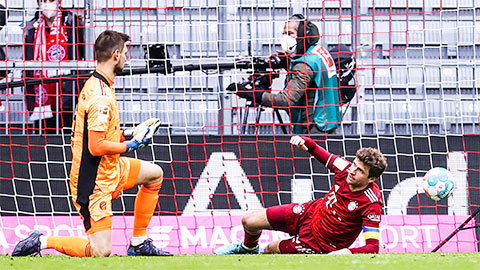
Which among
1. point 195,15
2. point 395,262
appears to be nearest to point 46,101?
point 195,15

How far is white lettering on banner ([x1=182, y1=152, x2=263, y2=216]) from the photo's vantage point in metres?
8.45

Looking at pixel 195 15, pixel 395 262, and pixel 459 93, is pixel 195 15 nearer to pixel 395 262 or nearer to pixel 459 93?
pixel 459 93

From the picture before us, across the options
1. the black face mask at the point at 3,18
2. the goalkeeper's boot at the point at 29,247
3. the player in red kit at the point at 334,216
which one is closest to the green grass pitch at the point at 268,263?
the goalkeeper's boot at the point at 29,247

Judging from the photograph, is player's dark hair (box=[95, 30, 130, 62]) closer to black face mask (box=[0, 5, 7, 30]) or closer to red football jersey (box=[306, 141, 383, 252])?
red football jersey (box=[306, 141, 383, 252])

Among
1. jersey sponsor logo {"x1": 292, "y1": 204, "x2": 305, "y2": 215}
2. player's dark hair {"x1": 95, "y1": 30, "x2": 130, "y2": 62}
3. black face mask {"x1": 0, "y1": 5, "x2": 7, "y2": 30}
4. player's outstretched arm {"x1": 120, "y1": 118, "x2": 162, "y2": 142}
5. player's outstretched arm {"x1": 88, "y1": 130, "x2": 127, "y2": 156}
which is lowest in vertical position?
jersey sponsor logo {"x1": 292, "y1": 204, "x2": 305, "y2": 215}

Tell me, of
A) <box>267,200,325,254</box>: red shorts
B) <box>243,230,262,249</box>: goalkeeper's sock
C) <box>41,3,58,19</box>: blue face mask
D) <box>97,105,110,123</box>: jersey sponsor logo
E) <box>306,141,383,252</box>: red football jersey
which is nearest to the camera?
<box>97,105,110,123</box>: jersey sponsor logo

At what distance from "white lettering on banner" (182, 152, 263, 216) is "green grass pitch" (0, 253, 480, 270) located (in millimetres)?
2473

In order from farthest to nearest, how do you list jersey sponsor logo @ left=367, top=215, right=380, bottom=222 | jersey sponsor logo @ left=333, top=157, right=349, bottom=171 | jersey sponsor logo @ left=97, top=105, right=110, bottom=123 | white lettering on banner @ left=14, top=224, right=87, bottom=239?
white lettering on banner @ left=14, top=224, right=87, bottom=239, jersey sponsor logo @ left=333, top=157, right=349, bottom=171, jersey sponsor logo @ left=367, top=215, right=380, bottom=222, jersey sponsor logo @ left=97, top=105, right=110, bottom=123

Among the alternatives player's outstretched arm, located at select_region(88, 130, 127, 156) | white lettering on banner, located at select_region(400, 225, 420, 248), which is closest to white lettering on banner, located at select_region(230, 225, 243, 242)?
white lettering on banner, located at select_region(400, 225, 420, 248)

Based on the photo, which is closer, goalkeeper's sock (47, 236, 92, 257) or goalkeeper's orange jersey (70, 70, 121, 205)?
goalkeeper's orange jersey (70, 70, 121, 205)

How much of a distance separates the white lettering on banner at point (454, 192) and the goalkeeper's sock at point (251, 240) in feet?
6.08

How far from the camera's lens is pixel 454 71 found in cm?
970

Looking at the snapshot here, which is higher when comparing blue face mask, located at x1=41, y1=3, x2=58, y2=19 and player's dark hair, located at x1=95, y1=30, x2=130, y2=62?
blue face mask, located at x1=41, y1=3, x2=58, y2=19

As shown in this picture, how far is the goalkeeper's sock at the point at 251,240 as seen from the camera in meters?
7.19
